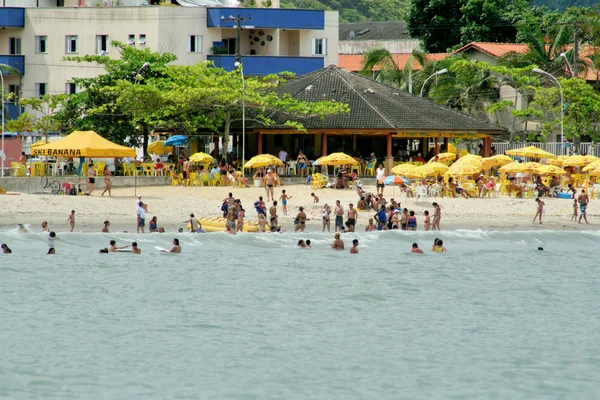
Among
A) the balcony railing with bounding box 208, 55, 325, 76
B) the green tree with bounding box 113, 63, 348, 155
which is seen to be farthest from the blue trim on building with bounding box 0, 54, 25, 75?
the green tree with bounding box 113, 63, 348, 155

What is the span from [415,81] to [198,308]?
36.4 meters

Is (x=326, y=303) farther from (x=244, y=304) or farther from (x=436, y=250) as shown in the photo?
(x=436, y=250)

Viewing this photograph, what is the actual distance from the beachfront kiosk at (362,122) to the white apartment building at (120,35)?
806cm

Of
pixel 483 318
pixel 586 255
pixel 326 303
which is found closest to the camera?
pixel 483 318

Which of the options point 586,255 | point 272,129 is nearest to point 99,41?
point 272,129

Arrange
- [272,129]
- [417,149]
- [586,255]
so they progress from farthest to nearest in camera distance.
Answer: [417,149] < [272,129] < [586,255]

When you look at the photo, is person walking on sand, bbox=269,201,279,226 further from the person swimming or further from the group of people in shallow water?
the person swimming

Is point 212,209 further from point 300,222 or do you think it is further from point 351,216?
point 351,216

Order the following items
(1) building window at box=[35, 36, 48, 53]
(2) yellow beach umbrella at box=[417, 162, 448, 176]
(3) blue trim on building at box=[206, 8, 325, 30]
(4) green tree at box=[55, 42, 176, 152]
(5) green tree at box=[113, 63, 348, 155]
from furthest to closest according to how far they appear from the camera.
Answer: (1) building window at box=[35, 36, 48, 53]
(3) blue trim on building at box=[206, 8, 325, 30]
(4) green tree at box=[55, 42, 176, 152]
(5) green tree at box=[113, 63, 348, 155]
(2) yellow beach umbrella at box=[417, 162, 448, 176]

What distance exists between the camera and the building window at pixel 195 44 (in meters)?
59.2

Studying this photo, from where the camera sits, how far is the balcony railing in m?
58.5

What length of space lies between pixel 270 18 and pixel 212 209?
23.7 m

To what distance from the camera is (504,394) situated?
64.5ft

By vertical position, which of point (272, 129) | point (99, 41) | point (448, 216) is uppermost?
point (99, 41)
